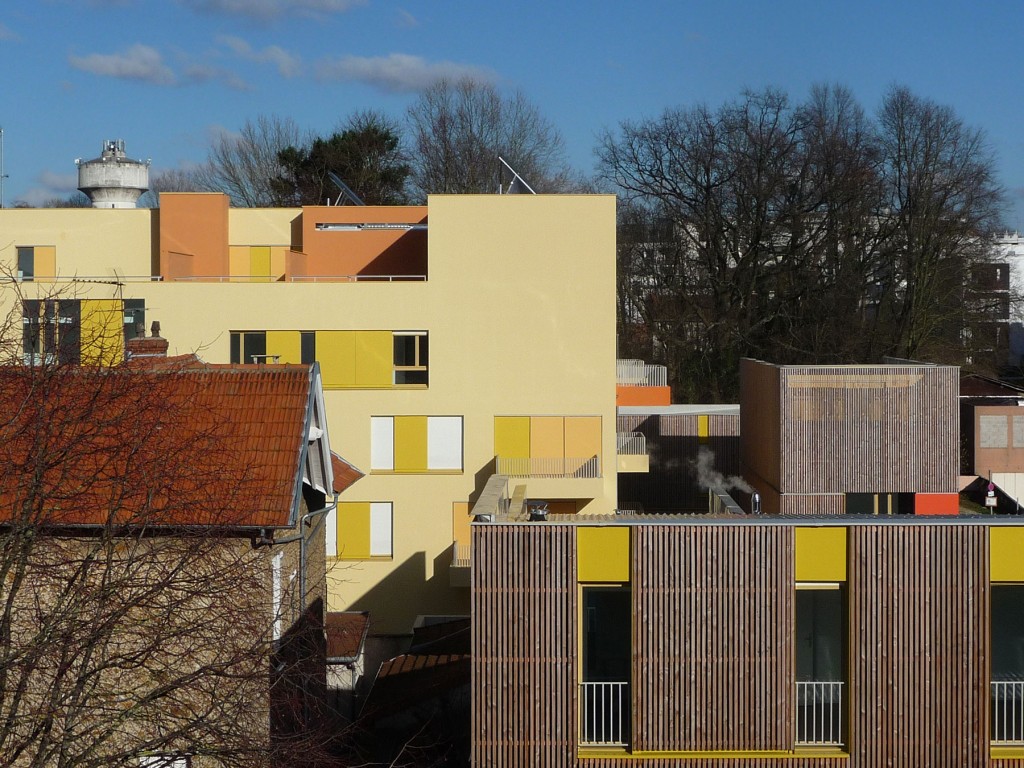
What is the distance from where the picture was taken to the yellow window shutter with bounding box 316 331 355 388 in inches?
1122

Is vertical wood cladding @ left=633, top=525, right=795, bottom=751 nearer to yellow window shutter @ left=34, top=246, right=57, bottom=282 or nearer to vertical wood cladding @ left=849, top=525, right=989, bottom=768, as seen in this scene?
vertical wood cladding @ left=849, top=525, right=989, bottom=768

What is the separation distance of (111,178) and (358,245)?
1119 cm

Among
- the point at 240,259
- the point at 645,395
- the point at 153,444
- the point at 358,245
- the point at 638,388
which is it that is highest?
the point at 358,245

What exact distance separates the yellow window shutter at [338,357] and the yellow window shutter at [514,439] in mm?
3651

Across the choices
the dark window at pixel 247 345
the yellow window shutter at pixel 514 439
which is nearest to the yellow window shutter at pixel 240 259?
the dark window at pixel 247 345

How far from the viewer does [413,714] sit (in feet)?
57.3

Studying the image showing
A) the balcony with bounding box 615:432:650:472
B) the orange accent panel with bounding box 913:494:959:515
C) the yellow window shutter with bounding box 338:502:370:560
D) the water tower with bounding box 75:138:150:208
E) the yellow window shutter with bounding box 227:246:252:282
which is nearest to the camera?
the orange accent panel with bounding box 913:494:959:515

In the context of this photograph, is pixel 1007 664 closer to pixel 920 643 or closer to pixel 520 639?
pixel 920 643

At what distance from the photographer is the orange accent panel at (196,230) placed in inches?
1275

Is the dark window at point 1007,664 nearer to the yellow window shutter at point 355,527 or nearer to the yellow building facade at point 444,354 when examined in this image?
the yellow building facade at point 444,354

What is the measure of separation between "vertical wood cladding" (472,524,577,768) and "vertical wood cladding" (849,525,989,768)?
10.3 ft

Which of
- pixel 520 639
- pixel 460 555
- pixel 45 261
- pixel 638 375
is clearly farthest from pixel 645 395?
pixel 520 639

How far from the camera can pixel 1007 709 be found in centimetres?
1338

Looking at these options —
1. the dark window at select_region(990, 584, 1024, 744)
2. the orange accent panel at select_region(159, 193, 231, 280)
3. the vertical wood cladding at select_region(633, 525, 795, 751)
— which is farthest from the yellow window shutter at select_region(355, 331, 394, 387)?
the dark window at select_region(990, 584, 1024, 744)
